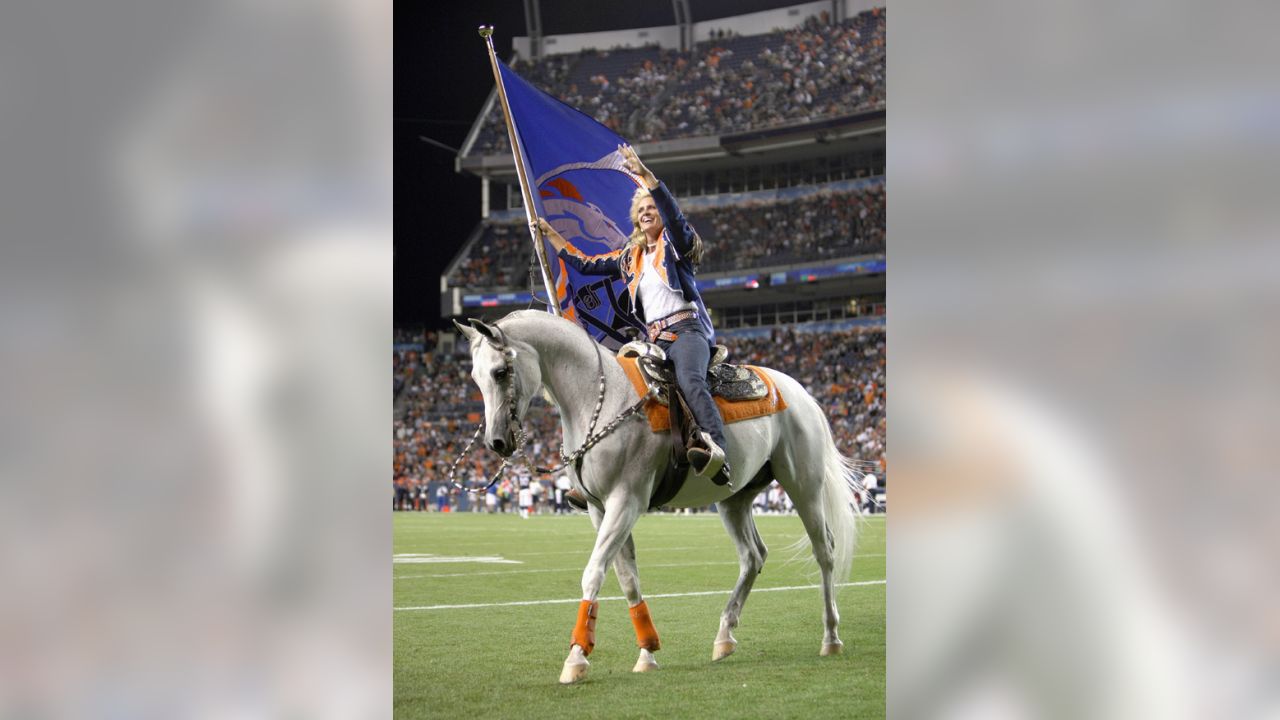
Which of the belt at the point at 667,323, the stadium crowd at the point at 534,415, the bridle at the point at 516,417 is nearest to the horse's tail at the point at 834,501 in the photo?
the belt at the point at 667,323

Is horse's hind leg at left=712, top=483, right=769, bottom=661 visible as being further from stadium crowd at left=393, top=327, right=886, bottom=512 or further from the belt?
stadium crowd at left=393, top=327, right=886, bottom=512

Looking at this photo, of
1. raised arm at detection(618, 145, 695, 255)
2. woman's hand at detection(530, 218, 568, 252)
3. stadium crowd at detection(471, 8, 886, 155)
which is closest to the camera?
raised arm at detection(618, 145, 695, 255)

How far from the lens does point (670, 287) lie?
5441mm

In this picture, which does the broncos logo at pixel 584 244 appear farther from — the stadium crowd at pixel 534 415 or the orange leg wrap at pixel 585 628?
the stadium crowd at pixel 534 415

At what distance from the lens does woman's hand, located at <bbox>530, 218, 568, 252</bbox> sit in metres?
5.59

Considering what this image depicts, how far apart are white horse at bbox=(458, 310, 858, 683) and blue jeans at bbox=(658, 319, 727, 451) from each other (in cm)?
21

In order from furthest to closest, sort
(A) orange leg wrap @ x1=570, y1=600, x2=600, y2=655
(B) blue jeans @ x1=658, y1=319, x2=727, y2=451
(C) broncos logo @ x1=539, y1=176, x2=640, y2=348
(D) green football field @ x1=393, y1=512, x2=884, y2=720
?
(C) broncos logo @ x1=539, y1=176, x2=640, y2=348 → (B) blue jeans @ x1=658, y1=319, x2=727, y2=451 → (A) orange leg wrap @ x1=570, y1=600, x2=600, y2=655 → (D) green football field @ x1=393, y1=512, x2=884, y2=720

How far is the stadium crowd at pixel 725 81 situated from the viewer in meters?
32.5

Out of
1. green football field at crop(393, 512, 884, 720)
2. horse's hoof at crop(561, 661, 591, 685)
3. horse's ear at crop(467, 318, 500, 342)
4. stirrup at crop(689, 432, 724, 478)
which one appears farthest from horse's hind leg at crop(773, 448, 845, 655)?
horse's ear at crop(467, 318, 500, 342)

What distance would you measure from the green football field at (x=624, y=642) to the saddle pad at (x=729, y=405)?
1.15 metres
